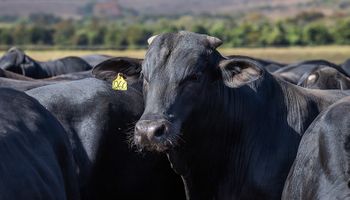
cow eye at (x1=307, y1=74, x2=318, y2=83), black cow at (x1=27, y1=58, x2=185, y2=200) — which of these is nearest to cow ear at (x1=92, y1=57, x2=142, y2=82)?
black cow at (x1=27, y1=58, x2=185, y2=200)

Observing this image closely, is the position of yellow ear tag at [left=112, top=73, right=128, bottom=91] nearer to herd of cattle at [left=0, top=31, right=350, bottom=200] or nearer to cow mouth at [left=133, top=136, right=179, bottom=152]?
herd of cattle at [left=0, top=31, right=350, bottom=200]

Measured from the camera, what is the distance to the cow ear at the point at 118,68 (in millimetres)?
7688

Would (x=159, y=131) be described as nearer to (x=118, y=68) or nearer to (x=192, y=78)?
(x=192, y=78)

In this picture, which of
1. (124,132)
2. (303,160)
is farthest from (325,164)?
(124,132)

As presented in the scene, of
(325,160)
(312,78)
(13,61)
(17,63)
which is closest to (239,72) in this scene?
(325,160)

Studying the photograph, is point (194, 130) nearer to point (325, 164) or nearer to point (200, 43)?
point (200, 43)

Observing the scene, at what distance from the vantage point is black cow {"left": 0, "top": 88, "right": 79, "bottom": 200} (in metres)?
5.29

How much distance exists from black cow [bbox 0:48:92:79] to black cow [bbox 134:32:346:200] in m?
10.8

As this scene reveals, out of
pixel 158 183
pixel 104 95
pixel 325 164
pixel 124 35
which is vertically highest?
pixel 325 164

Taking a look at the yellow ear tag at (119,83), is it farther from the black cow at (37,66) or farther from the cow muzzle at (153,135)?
the black cow at (37,66)

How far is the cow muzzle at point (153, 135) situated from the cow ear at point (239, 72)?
818 mm

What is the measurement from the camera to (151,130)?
6.59 meters

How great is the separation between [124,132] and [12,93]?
7.47ft

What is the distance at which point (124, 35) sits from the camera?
58.5 metres
